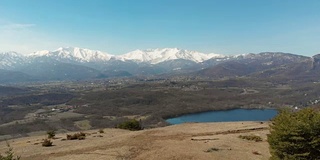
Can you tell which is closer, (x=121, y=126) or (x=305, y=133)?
(x=305, y=133)

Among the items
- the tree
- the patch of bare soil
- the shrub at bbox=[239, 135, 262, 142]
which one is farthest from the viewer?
the shrub at bbox=[239, 135, 262, 142]

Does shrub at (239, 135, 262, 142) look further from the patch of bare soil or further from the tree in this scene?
the tree

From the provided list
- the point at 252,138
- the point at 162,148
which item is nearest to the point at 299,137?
the point at 162,148

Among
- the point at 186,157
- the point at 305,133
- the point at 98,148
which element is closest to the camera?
the point at 305,133

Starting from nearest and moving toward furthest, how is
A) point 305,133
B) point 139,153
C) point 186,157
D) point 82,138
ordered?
point 305,133, point 186,157, point 139,153, point 82,138

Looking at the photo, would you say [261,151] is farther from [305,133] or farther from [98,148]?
[98,148]

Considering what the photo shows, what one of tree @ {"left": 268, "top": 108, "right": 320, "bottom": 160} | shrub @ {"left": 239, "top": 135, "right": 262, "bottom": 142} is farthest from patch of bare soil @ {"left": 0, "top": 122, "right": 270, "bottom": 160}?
tree @ {"left": 268, "top": 108, "right": 320, "bottom": 160}

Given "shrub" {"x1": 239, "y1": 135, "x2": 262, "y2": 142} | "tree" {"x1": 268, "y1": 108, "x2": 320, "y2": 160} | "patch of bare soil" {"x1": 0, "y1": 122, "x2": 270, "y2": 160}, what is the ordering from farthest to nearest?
"shrub" {"x1": 239, "y1": 135, "x2": 262, "y2": 142}
"patch of bare soil" {"x1": 0, "y1": 122, "x2": 270, "y2": 160}
"tree" {"x1": 268, "y1": 108, "x2": 320, "y2": 160}

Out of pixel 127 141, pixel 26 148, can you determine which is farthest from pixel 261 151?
pixel 26 148

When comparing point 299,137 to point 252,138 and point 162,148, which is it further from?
point 252,138
